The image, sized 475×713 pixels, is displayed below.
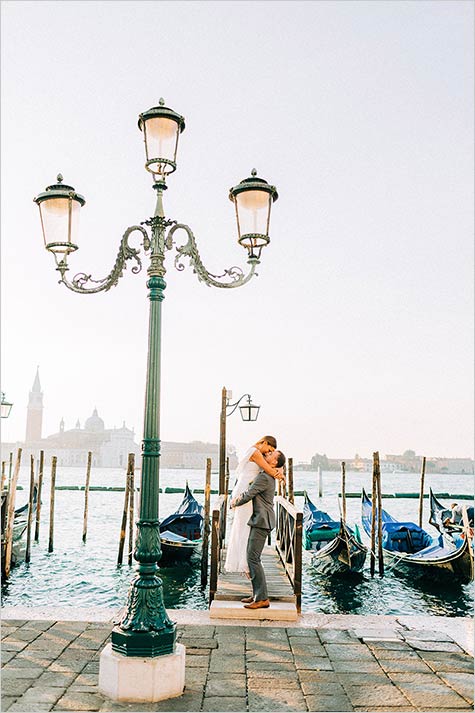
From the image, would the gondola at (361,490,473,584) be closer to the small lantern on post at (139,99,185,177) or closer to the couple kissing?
the couple kissing

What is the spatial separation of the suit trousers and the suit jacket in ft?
0.20

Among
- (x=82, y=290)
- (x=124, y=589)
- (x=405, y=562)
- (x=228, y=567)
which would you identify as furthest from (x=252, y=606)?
(x=405, y=562)

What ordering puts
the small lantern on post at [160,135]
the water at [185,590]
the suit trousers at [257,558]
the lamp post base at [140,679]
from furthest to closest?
the water at [185,590], the suit trousers at [257,558], the small lantern on post at [160,135], the lamp post base at [140,679]

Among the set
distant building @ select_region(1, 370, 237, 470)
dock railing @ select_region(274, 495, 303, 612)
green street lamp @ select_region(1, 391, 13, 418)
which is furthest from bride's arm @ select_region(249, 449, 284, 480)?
distant building @ select_region(1, 370, 237, 470)

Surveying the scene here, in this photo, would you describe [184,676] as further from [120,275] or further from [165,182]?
[165,182]

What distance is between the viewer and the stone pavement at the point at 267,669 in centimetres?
320

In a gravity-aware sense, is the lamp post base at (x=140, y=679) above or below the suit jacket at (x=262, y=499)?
below

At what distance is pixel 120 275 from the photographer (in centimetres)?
384

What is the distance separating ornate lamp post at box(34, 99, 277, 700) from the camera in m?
3.26

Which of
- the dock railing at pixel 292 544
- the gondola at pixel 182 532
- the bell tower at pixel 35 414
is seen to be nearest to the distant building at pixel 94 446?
the bell tower at pixel 35 414

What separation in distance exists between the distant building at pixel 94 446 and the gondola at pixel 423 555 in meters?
91.9

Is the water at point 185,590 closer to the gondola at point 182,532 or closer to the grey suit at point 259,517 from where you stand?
the gondola at point 182,532

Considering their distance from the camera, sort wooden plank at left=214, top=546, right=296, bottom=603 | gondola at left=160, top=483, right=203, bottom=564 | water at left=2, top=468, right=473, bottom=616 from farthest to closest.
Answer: gondola at left=160, top=483, right=203, bottom=564, water at left=2, top=468, right=473, bottom=616, wooden plank at left=214, top=546, right=296, bottom=603

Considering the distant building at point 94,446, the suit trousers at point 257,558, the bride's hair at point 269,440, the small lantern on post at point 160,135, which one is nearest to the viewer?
the small lantern on post at point 160,135
